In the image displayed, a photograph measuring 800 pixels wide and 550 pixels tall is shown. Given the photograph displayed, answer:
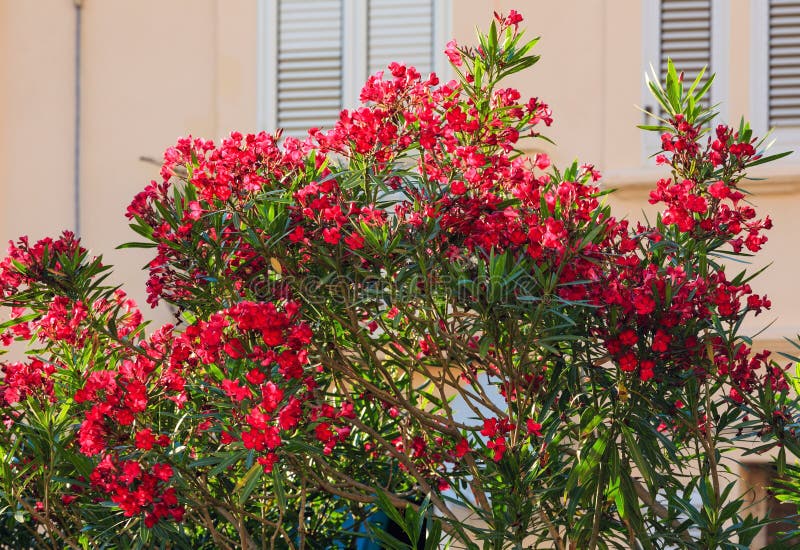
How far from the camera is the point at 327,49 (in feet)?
23.6

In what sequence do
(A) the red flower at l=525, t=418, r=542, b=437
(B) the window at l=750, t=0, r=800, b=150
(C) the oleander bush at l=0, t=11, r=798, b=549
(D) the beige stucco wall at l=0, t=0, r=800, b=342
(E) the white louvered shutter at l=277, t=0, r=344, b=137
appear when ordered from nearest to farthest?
(C) the oleander bush at l=0, t=11, r=798, b=549 < (A) the red flower at l=525, t=418, r=542, b=437 < (B) the window at l=750, t=0, r=800, b=150 < (D) the beige stucco wall at l=0, t=0, r=800, b=342 < (E) the white louvered shutter at l=277, t=0, r=344, b=137

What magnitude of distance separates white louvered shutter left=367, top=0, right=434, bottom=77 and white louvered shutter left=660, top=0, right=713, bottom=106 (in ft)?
4.69

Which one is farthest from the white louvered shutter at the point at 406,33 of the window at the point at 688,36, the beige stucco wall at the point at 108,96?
the window at the point at 688,36

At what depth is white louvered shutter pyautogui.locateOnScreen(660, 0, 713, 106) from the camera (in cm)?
673

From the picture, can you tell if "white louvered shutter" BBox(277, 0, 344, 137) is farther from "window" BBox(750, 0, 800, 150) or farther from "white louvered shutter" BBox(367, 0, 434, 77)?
"window" BBox(750, 0, 800, 150)

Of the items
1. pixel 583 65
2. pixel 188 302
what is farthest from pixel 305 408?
pixel 583 65

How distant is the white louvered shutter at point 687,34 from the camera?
673 centimetres

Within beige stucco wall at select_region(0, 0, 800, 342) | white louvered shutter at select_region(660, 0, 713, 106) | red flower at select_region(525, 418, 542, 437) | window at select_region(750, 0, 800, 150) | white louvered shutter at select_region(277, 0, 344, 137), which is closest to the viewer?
red flower at select_region(525, 418, 542, 437)

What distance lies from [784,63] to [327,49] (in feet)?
9.15

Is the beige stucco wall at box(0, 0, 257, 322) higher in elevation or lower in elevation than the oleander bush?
higher

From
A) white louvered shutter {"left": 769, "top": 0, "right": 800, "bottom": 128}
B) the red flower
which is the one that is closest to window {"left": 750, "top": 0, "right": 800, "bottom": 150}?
white louvered shutter {"left": 769, "top": 0, "right": 800, "bottom": 128}

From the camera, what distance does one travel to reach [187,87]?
7145mm

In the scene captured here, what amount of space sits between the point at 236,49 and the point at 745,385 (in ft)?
14.9

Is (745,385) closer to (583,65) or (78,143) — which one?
(583,65)
